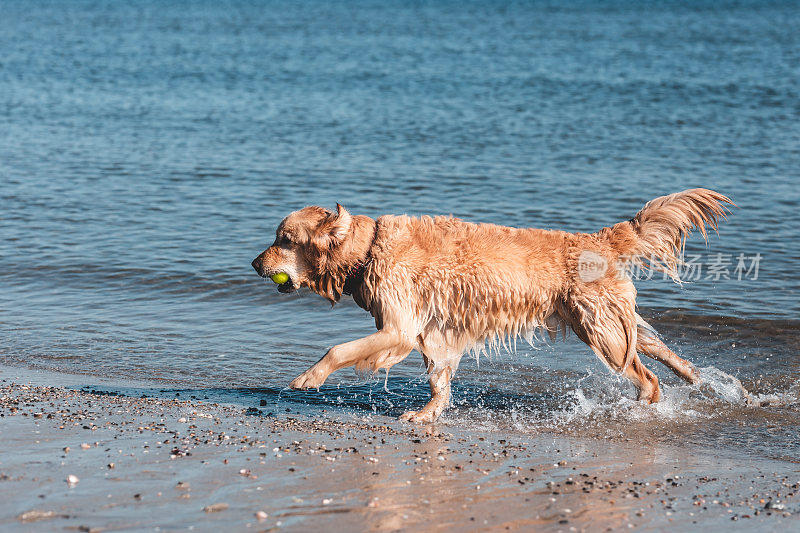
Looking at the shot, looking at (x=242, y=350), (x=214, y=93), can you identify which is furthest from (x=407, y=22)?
(x=242, y=350)

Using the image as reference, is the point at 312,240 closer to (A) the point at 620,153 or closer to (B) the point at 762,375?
(B) the point at 762,375

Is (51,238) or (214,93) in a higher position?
(214,93)

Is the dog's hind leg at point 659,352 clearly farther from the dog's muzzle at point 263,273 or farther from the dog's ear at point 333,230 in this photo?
the dog's muzzle at point 263,273

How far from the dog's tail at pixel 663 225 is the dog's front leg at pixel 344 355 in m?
2.03

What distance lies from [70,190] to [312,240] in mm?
10785

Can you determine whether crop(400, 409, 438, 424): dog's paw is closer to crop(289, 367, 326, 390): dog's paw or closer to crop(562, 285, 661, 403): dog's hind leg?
crop(289, 367, 326, 390): dog's paw

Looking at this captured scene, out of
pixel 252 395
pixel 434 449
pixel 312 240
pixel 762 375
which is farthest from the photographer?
pixel 762 375

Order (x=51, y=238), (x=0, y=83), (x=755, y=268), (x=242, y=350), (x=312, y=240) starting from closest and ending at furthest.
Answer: (x=312, y=240), (x=242, y=350), (x=755, y=268), (x=51, y=238), (x=0, y=83)

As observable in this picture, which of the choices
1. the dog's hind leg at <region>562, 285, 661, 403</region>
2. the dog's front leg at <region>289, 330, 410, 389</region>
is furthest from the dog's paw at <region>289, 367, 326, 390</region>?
the dog's hind leg at <region>562, 285, 661, 403</region>

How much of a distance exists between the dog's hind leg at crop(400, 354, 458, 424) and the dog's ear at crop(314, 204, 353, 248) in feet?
4.31

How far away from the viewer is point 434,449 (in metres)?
6.33

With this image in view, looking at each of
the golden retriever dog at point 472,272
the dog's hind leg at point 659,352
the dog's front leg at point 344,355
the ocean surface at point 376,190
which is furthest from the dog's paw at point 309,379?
the dog's hind leg at point 659,352

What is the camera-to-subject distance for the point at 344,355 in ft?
22.9

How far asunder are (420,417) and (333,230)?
1.69 m
